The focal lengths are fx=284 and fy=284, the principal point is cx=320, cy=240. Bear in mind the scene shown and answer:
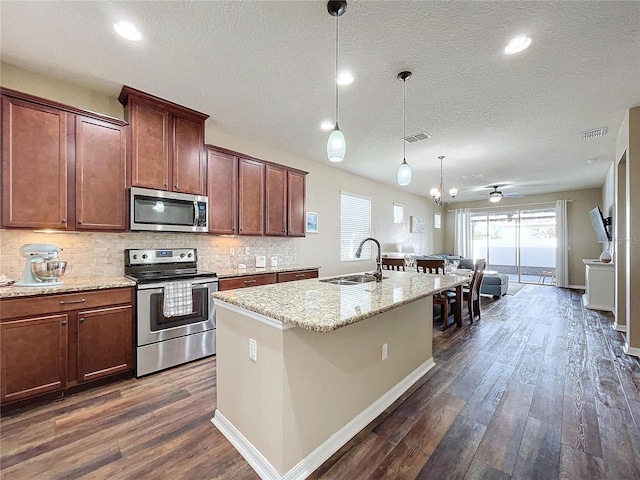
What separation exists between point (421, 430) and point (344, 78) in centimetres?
288

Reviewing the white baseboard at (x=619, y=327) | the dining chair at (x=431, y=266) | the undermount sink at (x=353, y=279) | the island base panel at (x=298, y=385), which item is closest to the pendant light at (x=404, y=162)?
the undermount sink at (x=353, y=279)

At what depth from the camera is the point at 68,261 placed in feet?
8.98

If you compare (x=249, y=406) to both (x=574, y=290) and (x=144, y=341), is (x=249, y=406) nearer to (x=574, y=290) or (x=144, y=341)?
(x=144, y=341)

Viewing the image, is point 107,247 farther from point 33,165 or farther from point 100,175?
point 33,165

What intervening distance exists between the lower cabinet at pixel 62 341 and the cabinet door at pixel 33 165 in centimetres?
70

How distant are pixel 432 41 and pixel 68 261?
371 centimetres

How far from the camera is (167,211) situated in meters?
3.05

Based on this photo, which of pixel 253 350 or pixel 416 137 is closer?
pixel 253 350

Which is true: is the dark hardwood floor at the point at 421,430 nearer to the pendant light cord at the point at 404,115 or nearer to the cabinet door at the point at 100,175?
the cabinet door at the point at 100,175

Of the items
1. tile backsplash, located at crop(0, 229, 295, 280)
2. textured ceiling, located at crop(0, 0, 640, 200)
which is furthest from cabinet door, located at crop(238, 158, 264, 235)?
textured ceiling, located at crop(0, 0, 640, 200)

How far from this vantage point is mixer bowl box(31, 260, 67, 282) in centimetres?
233

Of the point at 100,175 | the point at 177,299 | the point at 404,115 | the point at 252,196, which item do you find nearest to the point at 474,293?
the point at 404,115

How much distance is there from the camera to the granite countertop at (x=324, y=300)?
1369 millimetres

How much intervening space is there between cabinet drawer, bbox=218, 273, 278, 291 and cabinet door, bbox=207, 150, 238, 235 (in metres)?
0.64
